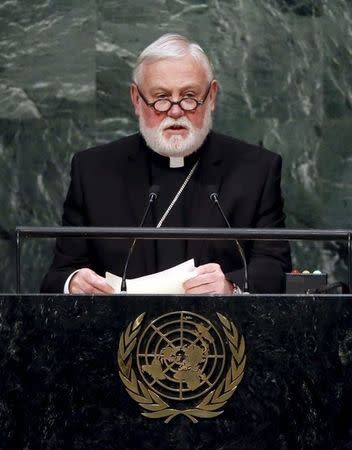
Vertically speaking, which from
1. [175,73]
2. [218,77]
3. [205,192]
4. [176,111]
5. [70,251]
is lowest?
[218,77]

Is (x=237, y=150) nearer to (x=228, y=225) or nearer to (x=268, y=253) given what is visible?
(x=268, y=253)

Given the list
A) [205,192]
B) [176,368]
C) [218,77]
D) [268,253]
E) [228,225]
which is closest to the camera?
[176,368]

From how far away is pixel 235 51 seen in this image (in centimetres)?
839

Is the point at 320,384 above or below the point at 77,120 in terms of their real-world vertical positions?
above

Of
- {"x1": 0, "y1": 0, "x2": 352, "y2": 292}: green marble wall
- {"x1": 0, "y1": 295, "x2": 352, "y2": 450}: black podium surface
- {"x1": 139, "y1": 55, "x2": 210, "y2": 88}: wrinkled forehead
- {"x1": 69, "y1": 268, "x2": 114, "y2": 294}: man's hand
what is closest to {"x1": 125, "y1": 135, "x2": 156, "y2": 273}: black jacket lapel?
{"x1": 139, "y1": 55, "x2": 210, "y2": 88}: wrinkled forehead

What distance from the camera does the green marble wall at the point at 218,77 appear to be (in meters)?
8.39

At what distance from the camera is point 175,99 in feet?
20.1

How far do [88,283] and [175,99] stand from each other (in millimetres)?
941

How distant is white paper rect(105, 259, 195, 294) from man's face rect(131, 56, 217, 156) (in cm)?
84

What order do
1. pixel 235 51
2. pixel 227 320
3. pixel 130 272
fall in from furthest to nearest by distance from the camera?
pixel 235 51, pixel 130 272, pixel 227 320

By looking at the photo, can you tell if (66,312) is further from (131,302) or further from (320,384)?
(320,384)

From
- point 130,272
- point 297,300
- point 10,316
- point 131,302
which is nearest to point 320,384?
point 297,300

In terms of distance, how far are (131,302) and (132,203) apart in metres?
1.42

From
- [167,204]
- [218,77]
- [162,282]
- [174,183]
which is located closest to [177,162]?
[174,183]
